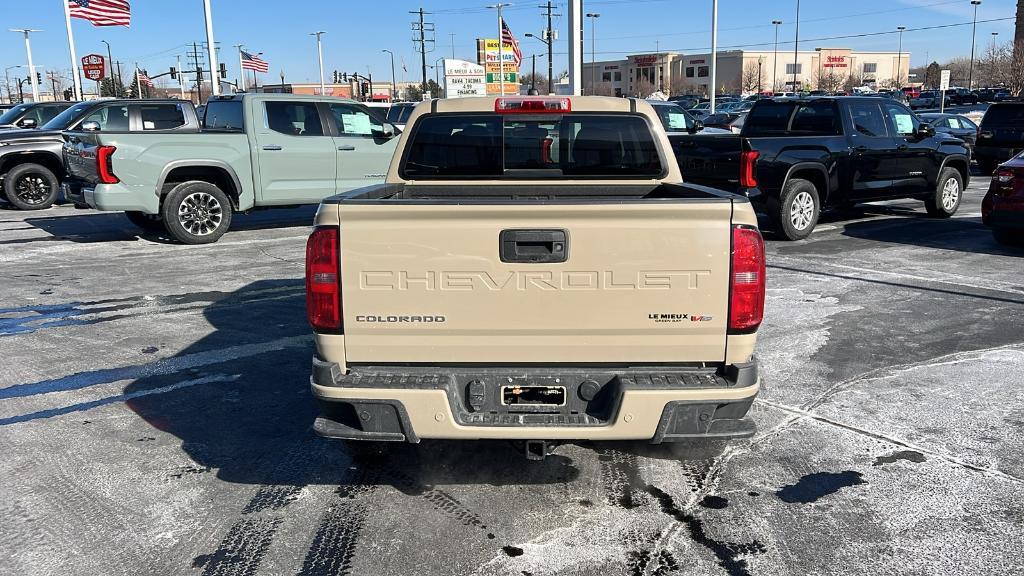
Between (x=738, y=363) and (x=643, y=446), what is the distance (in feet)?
4.07

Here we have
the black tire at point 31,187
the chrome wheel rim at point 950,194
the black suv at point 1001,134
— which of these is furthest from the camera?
the black suv at point 1001,134

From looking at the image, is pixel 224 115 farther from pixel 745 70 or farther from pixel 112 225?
pixel 745 70

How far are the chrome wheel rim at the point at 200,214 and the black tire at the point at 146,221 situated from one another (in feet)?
5.06

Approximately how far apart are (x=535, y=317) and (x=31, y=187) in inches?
606

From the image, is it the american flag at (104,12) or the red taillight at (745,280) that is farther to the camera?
the american flag at (104,12)

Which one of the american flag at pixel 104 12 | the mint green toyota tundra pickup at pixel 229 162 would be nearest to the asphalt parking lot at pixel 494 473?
the mint green toyota tundra pickup at pixel 229 162

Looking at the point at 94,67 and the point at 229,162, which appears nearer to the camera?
the point at 229,162

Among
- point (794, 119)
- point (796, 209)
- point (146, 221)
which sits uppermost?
point (794, 119)

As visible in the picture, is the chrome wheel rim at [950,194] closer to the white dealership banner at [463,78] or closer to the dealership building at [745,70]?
the white dealership banner at [463,78]

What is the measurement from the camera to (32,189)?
15.6 m

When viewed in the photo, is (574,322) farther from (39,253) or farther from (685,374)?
(39,253)

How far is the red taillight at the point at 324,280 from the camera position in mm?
3461

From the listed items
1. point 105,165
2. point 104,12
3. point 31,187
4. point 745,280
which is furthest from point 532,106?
point 104,12

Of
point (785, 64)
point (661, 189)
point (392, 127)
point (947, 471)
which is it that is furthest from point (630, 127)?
point (785, 64)
